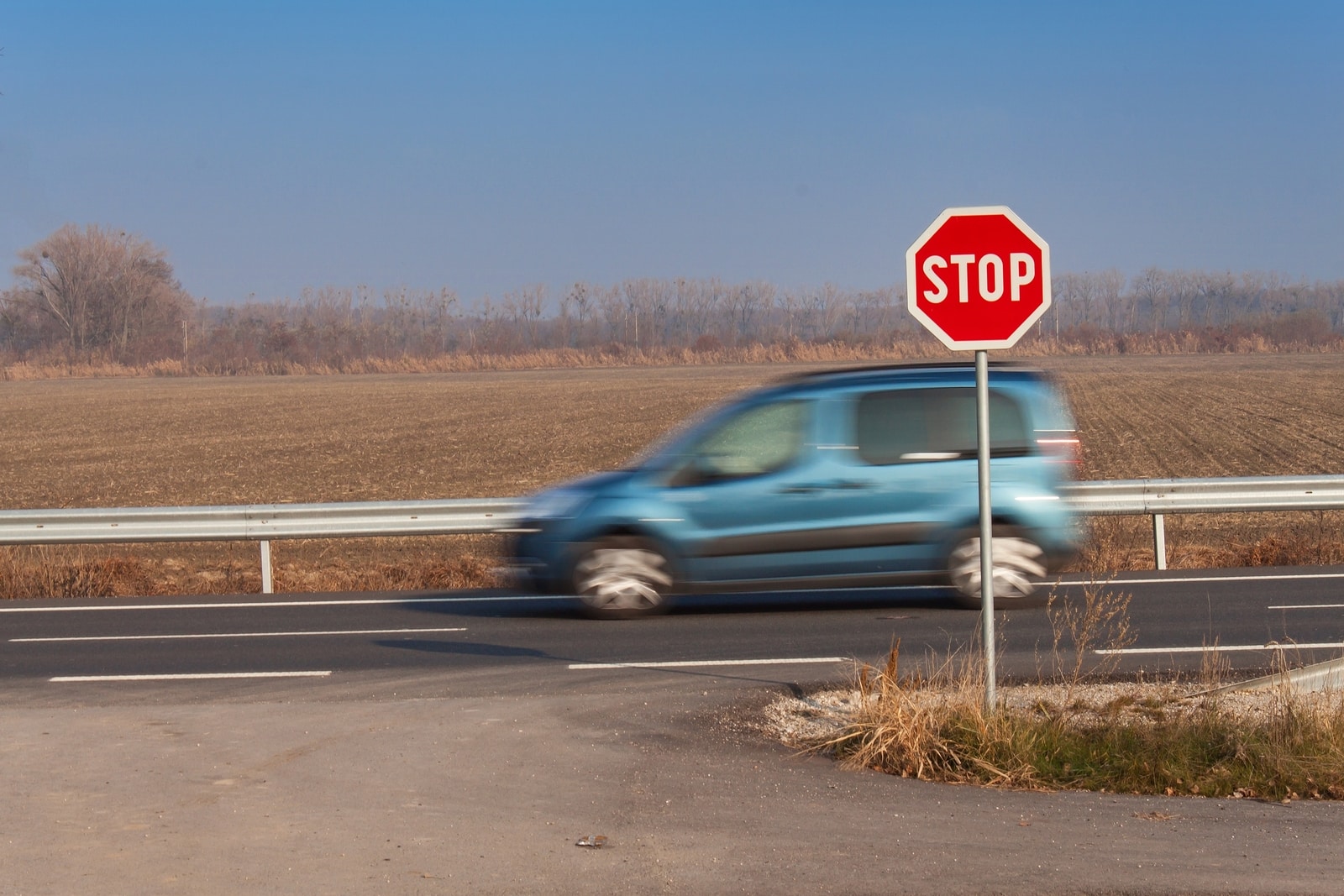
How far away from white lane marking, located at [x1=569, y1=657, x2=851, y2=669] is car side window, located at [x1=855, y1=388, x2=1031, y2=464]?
2.32m

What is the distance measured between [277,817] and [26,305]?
132008mm

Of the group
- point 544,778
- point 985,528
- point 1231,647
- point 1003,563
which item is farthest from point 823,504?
point 544,778

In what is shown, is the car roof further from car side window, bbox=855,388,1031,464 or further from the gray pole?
the gray pole

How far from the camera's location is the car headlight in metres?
11.7

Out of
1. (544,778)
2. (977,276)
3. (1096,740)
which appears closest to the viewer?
(544,778)

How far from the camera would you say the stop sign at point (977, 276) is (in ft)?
24.1

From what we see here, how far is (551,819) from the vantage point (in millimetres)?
6211

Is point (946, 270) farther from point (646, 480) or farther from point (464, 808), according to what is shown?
point (646, 480)

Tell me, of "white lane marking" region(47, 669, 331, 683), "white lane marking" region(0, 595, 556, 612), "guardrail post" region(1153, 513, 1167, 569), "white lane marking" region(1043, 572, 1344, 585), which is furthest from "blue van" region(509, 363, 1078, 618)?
"guardrail post" region(1153, 513, 1167, 569)

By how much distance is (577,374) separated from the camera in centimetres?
8712

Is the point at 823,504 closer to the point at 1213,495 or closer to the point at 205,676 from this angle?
the point at 205,676

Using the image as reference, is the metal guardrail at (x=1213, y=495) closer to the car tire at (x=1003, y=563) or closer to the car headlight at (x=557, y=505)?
the car tire at (x=1003, y=563)

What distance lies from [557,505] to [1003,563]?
141 inches

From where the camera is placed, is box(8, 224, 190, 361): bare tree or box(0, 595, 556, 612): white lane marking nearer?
box(0, 595, 556, 612): white lane marking
